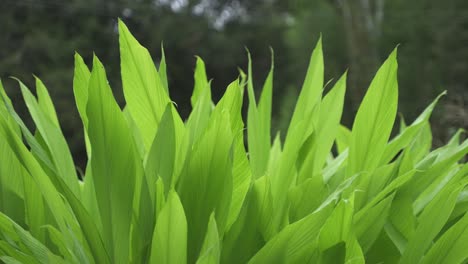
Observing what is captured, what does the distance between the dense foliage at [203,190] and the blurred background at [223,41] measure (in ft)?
51.1

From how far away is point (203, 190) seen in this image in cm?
114

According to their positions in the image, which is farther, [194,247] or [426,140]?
[426,140]

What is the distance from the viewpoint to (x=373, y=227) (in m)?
1.21

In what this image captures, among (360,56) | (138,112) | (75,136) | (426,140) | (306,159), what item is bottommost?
(75,136)

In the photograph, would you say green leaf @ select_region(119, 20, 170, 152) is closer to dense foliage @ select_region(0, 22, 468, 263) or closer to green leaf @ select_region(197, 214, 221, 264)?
dense foliage @ select_region(0, 22, 468, 263)

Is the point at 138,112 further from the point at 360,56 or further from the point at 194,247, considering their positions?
the point at 360,56

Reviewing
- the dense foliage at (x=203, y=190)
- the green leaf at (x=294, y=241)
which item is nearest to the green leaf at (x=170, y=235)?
the dense foliage at (x=203, y=190)

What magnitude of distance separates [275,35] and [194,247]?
2598 centimetres

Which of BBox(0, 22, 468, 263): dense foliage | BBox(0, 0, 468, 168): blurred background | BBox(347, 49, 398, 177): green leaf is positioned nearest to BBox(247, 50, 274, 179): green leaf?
BBox(0, 22, 468, 263): dense foliage

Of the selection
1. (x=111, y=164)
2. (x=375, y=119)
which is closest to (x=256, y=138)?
(x=375, y=119)

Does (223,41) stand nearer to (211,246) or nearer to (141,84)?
(141,84)

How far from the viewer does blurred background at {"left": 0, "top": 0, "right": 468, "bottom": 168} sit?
20422 mm

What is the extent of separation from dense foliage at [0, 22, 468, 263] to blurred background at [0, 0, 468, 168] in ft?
51.1

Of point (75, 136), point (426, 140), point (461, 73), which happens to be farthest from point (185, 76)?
point (426, 140)
